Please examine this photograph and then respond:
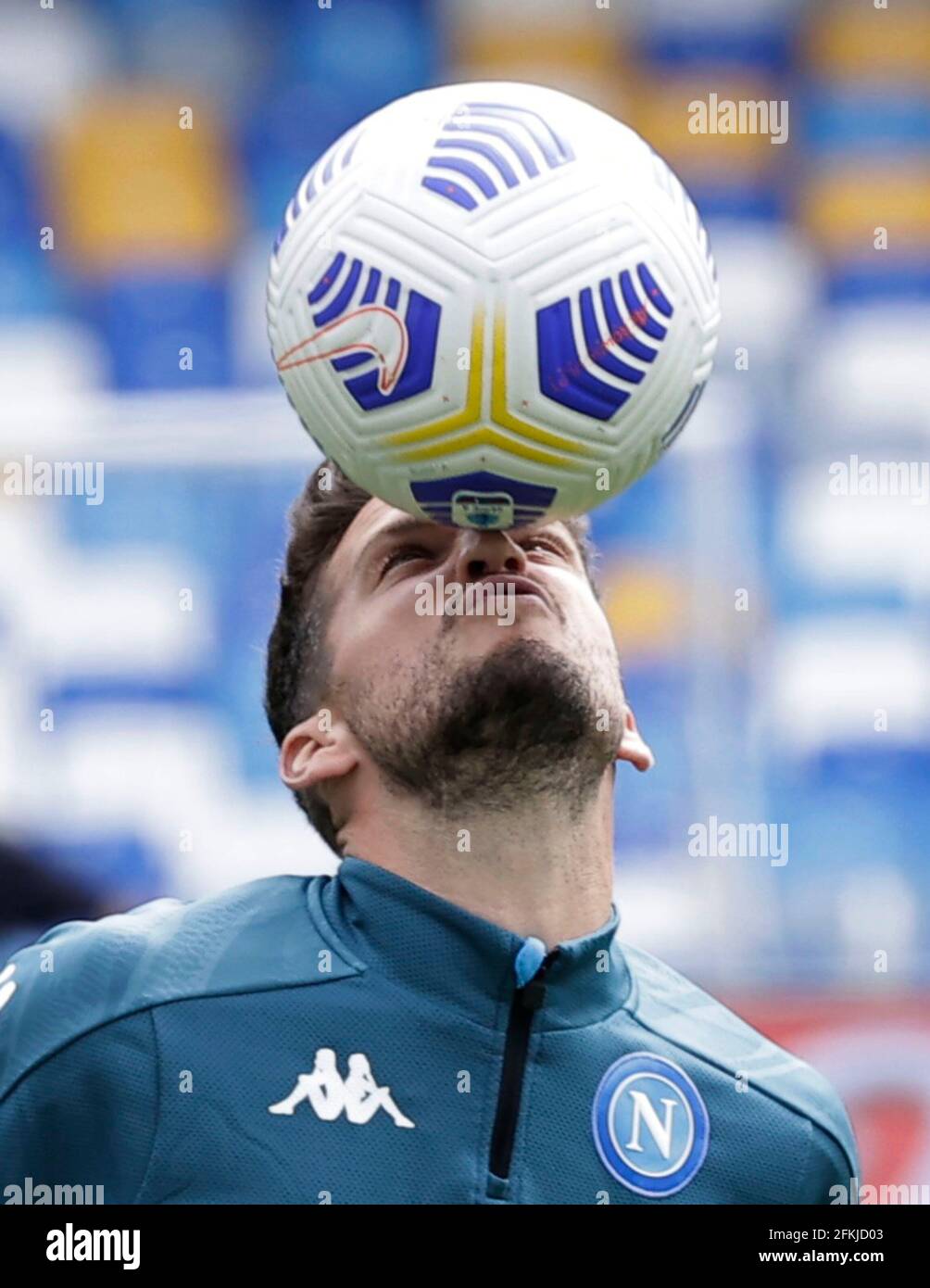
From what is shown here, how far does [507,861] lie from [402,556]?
564 millimetres

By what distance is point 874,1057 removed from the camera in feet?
25.1

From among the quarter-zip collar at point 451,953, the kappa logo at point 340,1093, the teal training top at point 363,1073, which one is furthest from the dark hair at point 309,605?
the kappa logo at point 340,1093

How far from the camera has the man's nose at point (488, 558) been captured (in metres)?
3.46

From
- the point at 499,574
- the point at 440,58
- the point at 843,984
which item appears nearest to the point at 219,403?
the point at 440,58

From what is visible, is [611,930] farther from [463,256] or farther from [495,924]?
[463,256]

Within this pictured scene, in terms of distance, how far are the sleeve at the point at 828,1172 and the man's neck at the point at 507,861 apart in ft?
1.74

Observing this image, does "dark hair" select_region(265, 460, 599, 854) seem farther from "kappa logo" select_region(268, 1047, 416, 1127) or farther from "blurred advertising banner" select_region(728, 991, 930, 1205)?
"blurred advertising banner" select_region(728, 991, 930, 1205)

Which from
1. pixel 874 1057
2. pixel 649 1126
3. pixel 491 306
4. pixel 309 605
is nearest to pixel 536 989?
pixel 649 1126

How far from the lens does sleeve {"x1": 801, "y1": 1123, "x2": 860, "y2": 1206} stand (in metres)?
3.53

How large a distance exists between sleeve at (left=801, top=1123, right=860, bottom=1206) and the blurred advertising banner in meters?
3.93

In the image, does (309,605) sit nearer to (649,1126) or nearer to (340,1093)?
(340,1093)

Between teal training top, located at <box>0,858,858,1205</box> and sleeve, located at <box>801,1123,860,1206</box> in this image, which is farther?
sleeve, located at <box>801,1123,860,1206</box>

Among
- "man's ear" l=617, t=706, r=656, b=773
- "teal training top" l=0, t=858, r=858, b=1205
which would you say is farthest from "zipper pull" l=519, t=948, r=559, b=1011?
"man's ear" l=617, t=706, r=656, b=773
